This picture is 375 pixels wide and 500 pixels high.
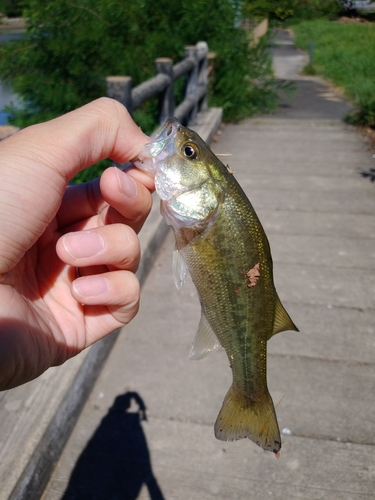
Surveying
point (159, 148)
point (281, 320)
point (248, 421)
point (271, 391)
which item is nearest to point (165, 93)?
point (271, 391)

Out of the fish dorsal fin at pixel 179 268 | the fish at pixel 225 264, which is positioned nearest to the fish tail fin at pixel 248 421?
the fish at pixel 225 264

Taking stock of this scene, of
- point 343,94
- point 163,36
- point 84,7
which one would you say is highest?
point 84,7

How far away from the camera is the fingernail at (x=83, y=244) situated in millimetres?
1488

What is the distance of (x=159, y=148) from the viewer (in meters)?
1.54

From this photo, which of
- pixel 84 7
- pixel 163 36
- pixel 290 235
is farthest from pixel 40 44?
pixel 290 235

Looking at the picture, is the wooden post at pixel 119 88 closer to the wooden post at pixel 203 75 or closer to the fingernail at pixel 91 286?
the fingernail at pixel 91 286

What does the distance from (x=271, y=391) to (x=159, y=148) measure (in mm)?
1893

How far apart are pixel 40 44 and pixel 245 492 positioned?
599 cm

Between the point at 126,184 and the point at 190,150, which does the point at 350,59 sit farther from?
the point at 126,184

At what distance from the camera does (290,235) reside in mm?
4645

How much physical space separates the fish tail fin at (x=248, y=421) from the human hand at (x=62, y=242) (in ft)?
1.54

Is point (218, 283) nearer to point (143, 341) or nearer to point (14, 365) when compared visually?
point (14, 365)

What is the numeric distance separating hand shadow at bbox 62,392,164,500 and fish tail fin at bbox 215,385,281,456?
107 cm

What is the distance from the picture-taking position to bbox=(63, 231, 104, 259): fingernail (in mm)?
1488
